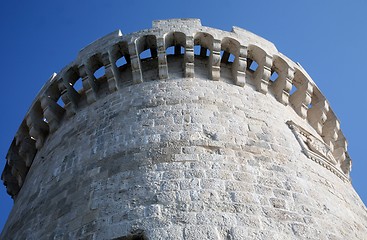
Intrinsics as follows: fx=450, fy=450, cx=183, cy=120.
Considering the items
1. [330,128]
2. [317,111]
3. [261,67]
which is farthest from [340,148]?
[261,67]

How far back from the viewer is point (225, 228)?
14.3ft

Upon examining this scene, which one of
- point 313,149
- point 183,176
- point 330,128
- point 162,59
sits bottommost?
point 183,176

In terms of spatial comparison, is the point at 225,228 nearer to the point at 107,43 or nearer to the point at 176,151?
the point at 176,151

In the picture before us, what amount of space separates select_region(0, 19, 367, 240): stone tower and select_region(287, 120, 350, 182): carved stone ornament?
24 mm

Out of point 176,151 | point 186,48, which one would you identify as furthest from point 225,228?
point 186,48

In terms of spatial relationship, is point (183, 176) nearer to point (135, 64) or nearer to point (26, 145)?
point (135, 64)

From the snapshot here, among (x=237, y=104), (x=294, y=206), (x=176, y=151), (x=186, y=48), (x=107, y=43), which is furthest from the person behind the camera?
(x=107, y=43)

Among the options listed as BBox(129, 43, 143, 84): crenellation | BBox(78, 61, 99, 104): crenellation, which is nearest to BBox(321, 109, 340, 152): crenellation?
BBox(129, 43, 143, 84): crenellation

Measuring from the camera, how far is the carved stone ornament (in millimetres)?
6297

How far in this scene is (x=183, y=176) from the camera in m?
4.95

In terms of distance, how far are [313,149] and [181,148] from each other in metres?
2.22

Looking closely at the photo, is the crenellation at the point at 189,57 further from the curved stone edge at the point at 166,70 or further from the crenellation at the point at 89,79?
the crenellation at the point at 89,79

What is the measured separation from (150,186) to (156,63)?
121 inches

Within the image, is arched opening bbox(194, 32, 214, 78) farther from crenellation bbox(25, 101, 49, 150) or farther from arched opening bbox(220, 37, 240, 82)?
crenellation bbox(25, 101, 49, 150)
